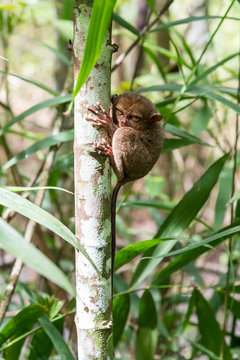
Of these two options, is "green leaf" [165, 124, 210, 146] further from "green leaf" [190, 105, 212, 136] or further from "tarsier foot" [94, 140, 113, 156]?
"tarsier foot" [94, 140, 113, 156]

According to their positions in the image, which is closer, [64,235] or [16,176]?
[64,235]

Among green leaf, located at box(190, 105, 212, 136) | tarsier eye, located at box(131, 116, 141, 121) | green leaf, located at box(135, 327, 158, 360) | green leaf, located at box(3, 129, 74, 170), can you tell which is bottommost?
green leaf, located at box(135, 327, 158, 360)

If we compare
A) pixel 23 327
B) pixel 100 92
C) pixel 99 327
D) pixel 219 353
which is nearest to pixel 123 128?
pixel 100 92

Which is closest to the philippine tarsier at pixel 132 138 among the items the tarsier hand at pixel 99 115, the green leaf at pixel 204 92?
the tarsier hand at pixel 99 115

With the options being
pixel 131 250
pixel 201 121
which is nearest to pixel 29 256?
pixel 131 250

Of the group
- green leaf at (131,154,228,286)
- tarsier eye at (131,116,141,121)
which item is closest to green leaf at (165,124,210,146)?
green leaf at (131,154,228,286)

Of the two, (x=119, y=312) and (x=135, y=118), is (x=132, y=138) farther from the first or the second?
(x=119, y=312)

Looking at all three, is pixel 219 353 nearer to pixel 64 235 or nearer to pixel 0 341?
pixel 0 341
